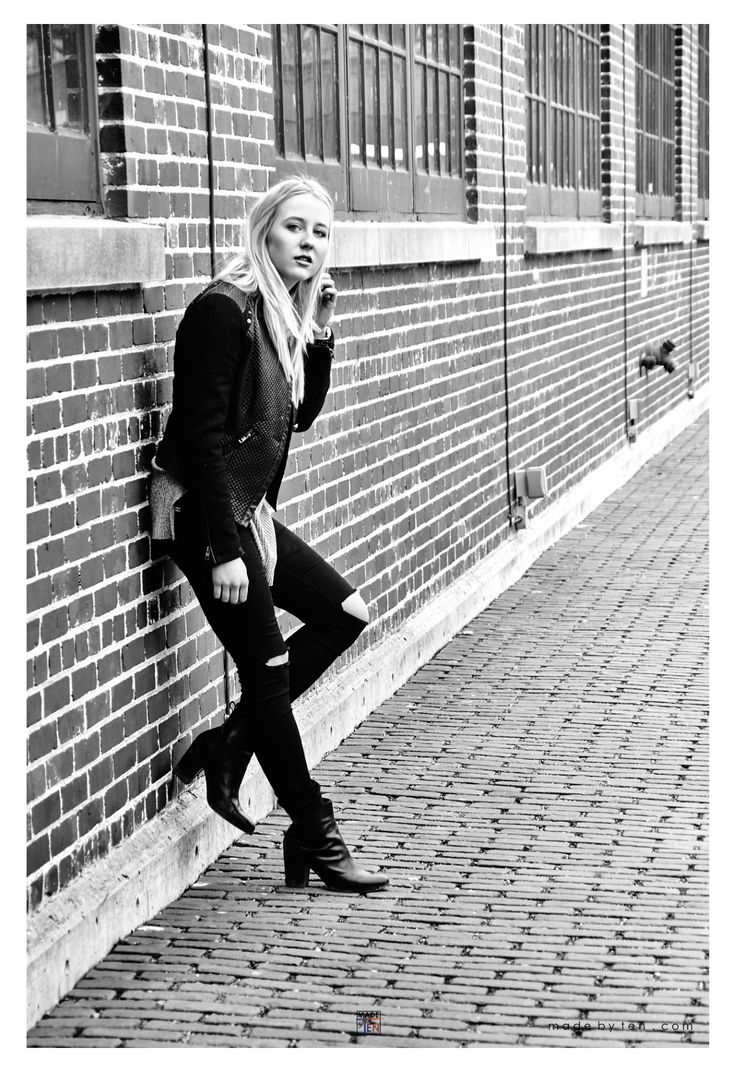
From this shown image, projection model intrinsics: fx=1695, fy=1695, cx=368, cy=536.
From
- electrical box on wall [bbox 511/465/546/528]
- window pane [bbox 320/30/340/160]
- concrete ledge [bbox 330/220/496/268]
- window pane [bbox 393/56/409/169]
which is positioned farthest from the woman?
electrical box on wall [bbox 511/465/546/528]

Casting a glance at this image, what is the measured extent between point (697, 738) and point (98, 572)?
9.83 ft

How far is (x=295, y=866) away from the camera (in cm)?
507

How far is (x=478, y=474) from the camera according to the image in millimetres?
9469

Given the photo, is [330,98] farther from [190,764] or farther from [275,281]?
[190,764]

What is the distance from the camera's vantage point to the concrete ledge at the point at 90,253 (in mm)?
4109

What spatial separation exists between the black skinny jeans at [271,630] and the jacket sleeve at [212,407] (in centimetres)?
14

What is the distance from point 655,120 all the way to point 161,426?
13.5m

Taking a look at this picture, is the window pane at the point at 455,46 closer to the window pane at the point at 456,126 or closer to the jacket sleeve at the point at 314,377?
the window pane at the point at 456,126

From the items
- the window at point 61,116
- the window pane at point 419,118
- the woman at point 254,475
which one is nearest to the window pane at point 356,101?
the window pane at point 419,118

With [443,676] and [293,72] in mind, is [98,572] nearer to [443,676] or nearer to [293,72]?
[293,72]

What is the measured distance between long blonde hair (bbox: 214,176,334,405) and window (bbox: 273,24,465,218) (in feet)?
5.50

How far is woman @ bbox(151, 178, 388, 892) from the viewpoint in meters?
4.63

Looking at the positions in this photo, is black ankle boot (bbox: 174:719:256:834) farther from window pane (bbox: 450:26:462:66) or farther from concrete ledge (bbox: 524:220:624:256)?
concrete ledge (bbox: 524:220:624:256)

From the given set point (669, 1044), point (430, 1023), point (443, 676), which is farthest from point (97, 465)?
point (443, 676)
